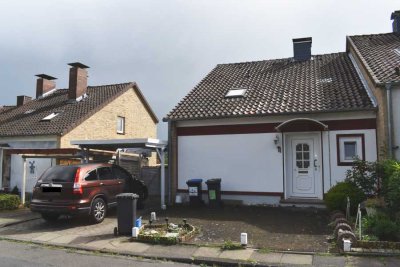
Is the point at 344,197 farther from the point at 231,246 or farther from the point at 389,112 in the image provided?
the point at 231,246

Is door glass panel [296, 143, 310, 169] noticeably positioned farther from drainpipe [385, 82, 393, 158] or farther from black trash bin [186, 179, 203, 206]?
black trash bin [186, 179, 203, 206]

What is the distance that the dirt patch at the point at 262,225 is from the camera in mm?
8655

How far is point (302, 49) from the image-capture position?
19.2 metres

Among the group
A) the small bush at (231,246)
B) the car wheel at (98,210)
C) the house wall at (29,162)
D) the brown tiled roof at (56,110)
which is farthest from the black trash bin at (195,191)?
the brown tiled roof at (56,110)

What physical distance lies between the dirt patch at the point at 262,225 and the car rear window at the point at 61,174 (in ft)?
8.38

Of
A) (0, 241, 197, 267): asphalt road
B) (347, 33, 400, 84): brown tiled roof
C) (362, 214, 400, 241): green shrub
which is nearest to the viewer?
(0, 241, 197, 267): asphalt road

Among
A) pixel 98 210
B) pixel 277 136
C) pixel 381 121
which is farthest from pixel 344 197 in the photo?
pixel 98 210

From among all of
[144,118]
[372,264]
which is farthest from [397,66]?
[144,118]

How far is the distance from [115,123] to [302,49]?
12.0 meters

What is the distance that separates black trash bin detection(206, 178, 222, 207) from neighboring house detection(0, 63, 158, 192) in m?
8.93

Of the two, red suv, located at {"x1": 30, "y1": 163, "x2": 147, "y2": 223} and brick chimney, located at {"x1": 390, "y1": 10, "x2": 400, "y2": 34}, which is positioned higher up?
brick chimney, located at {"x1": 390, "y1": 10, "x2": 400, "y2": 34}

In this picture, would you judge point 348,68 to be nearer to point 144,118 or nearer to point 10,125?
point 144,118

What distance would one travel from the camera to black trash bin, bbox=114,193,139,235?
962 centimetres

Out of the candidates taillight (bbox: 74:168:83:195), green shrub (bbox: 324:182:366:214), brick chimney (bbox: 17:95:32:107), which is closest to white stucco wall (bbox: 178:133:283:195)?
green shrub (bbox: 324:182:366:214)
